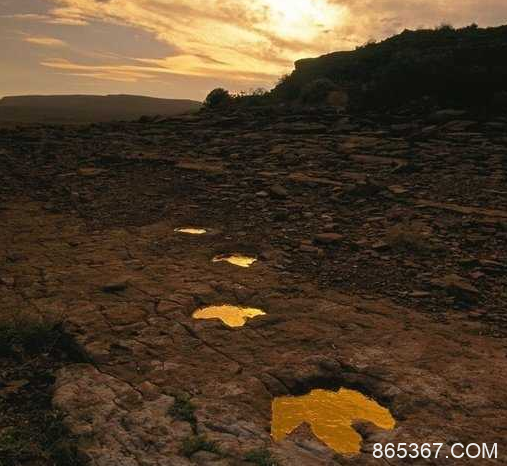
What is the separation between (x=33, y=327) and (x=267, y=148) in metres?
8.10

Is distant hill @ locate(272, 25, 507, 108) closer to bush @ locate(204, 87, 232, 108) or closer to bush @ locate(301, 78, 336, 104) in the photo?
bush @ locate(301, 78, 336, 104)

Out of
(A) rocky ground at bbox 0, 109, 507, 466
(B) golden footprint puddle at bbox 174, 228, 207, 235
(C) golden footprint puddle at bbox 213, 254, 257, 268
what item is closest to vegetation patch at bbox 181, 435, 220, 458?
(A) rocky ground at bbox 0, 109, 507, 466

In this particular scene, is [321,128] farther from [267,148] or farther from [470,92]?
[470,92]

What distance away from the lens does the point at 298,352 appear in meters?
3.88

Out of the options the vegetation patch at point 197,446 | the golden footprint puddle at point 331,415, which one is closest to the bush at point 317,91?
the golden footprint puddle at point 331,415

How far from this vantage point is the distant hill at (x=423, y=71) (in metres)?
14.5

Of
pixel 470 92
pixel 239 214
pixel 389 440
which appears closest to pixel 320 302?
pixel 389 440

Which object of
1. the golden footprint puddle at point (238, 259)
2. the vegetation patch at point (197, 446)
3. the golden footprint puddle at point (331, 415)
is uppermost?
the golden footprint puddle at point (238, 259)

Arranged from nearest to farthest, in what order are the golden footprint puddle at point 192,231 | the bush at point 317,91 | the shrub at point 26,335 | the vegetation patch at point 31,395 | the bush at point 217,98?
1. the vegetation patch at point 31,395
2. the shrub at point 26,335
3. the golden footprint puddle at point 192,231
4. the bush at point 317,91
5. the bush at point 217,98

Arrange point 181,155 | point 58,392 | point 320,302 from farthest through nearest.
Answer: point 181,155, point 320,302, point 58,392

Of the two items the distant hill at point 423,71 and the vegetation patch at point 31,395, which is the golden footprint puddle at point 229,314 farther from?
the distant hill at point 423,71

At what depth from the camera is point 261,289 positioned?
4.93m

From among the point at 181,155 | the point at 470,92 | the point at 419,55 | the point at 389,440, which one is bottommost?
the point at 389,440

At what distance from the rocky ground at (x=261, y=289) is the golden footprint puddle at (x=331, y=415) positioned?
0.28 feet
